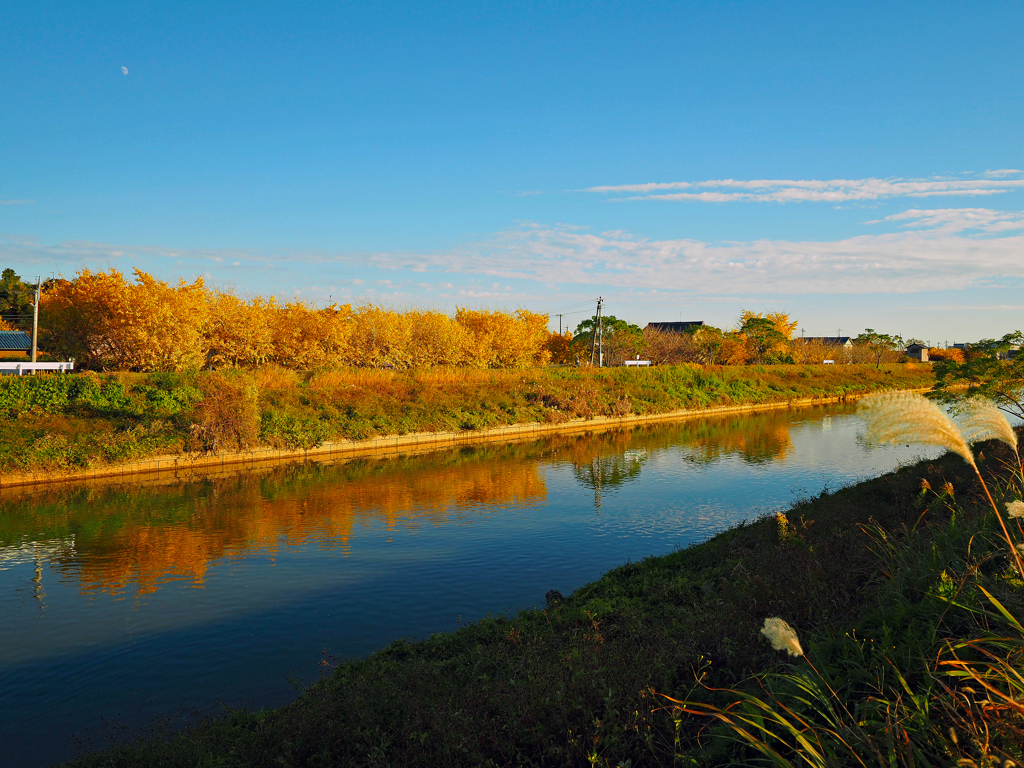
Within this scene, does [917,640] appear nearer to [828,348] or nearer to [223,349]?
[223,349]

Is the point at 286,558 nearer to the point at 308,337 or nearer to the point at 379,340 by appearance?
the point at 308,337

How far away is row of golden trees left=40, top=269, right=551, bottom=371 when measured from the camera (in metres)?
34.0

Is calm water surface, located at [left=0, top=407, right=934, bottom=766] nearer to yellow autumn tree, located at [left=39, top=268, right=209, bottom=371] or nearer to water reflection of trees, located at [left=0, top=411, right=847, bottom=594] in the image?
water reflection of trees, located at [left=0, top=411, right=847, bottom=594]

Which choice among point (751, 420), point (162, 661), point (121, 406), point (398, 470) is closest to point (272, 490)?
point (398, 470)

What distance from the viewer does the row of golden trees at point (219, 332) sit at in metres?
34.0

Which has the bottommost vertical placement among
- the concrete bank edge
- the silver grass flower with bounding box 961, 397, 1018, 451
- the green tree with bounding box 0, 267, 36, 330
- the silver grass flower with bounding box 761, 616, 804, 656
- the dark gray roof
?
the concrete bank edge

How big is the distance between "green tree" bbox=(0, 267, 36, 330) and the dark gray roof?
1314 cm

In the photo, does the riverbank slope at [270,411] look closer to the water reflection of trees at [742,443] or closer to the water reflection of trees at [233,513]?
the water reflection of trees at [233,513]

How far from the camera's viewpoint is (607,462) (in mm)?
29281

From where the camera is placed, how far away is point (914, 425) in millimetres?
4551

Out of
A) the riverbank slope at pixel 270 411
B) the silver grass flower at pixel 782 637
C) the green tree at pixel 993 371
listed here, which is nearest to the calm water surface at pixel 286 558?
the riverbank slope at pixel 270 411

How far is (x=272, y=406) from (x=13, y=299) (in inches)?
2276

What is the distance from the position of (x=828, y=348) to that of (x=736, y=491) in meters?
92.3

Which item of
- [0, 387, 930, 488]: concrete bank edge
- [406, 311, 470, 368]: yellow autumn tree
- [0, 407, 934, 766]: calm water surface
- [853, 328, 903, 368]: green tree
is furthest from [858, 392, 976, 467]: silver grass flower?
[853, 328, 903, 368]: green tree
